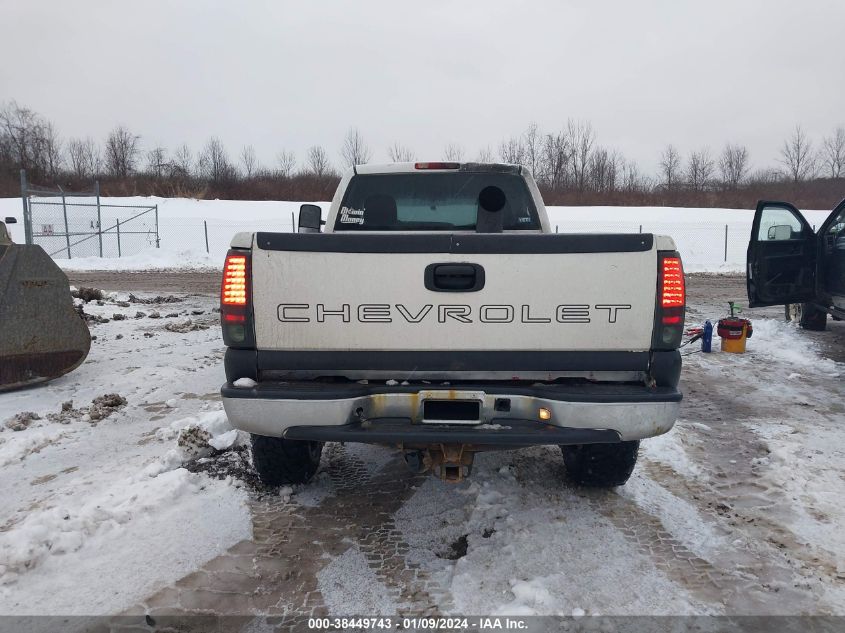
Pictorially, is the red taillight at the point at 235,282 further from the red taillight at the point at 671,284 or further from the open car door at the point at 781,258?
the open car door at the point at 781,258

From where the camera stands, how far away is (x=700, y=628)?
2.34 metres

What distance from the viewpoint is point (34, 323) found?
17.9ft

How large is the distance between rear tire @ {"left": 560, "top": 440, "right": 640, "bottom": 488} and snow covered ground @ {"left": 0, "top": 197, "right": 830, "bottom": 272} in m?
21.0

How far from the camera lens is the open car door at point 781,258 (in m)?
7.43

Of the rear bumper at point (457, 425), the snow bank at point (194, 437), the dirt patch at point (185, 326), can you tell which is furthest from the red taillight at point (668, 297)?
the dirt patch at point (185, 326)

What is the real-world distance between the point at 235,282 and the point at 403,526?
162 centimetres

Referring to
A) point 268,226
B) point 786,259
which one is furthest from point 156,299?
point 268,226

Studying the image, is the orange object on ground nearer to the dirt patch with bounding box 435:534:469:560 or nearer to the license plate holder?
the dirt patch with bounding box 435:534:469:560

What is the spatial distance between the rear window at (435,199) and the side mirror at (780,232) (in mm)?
4790

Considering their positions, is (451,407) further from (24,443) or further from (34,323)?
(34,323)

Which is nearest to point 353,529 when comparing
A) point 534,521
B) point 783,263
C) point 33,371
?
point 534,521

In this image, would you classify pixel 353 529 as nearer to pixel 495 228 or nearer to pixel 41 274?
pixel 495 228

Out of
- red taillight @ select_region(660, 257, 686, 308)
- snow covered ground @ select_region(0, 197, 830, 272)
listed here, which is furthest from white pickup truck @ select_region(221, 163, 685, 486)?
snow covered ground @ select_region(0, 197, 830, 272)

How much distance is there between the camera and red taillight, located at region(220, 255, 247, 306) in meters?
2.68
